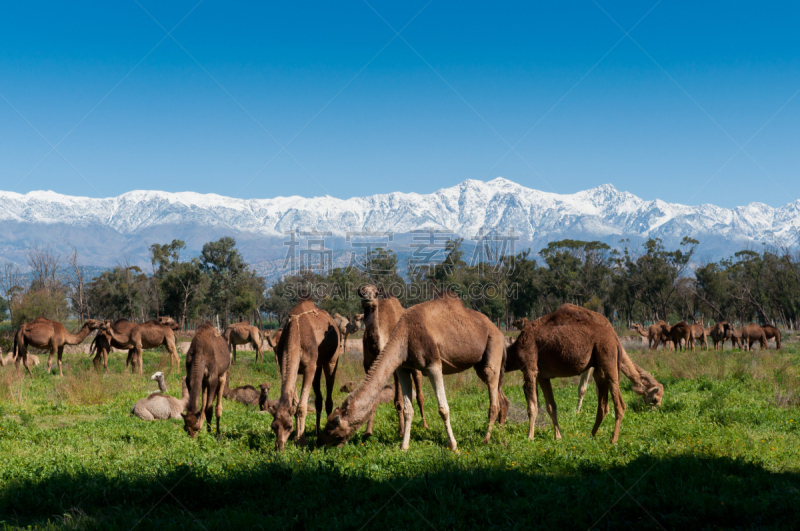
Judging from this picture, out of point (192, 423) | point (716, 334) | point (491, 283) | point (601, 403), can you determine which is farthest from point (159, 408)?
point (491, 283)

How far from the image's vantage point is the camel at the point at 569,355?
9.34m

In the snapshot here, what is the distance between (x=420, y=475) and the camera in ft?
23.0

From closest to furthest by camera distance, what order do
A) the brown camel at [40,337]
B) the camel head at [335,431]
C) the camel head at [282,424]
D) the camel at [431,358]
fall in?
the camel head at [335,431] → the camel at [431,358] → the camel head at [282,424] → the brown camel at [40,337]

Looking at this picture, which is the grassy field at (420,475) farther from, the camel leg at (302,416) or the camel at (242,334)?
the camel at (242,334)

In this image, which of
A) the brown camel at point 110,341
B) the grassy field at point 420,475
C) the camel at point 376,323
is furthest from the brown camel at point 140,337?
the camel at point 376,323

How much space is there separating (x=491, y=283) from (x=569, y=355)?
61438mm

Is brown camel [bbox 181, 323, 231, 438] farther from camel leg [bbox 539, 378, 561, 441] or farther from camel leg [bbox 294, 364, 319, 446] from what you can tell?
camel leg [bbox 539, 378, 561, 441]

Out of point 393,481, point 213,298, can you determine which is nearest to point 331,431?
point 393,481

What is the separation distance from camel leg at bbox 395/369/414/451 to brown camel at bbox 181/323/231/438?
11.4 feet

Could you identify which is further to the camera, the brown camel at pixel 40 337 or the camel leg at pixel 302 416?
the brown camel at pixel 40 337

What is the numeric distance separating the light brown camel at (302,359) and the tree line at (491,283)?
4752cm

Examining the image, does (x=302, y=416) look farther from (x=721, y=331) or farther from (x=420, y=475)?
(x=721, y=331)

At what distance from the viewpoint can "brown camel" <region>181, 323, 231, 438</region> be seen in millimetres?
9156

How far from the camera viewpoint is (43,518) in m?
6.07
